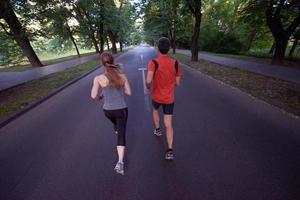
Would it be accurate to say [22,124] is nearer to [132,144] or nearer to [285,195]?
[132,144]

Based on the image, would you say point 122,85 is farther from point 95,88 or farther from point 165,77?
point 165,77

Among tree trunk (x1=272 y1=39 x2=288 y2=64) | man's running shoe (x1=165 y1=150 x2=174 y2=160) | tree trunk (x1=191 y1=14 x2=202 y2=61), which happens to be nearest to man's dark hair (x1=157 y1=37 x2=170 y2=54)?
man's running shoe (x1=165 y1=150 x2=174 y2=160)

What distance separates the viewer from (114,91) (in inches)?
134

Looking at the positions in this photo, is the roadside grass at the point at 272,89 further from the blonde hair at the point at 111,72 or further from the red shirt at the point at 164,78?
the blonde hair at the point at 111,72

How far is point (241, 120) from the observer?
575 cm

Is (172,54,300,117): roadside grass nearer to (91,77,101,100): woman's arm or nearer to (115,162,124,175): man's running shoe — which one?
(115,162,124,175): man's running shoe

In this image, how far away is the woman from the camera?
10.7 feet

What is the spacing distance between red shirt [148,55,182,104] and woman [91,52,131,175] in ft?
1.70

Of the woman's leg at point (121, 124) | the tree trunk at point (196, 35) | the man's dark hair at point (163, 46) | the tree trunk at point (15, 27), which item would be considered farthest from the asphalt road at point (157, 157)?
the tree trunk at point (196, 35)

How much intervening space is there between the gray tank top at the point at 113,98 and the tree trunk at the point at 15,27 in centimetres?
967

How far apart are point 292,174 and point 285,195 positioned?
60 cm

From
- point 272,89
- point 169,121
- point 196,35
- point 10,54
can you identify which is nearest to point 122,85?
point 169,121

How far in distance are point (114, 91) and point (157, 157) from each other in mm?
1535

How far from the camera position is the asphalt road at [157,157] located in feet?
10.5
